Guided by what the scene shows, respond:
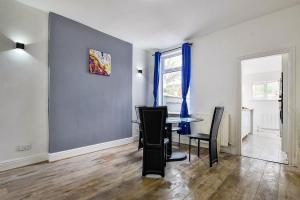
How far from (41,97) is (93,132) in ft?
4.11

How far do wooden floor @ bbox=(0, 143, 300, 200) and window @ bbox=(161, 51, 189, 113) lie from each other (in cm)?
213

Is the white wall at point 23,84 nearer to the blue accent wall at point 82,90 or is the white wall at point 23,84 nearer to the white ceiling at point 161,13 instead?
the blue accent wall at point 82,90

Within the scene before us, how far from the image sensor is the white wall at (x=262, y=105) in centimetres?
606

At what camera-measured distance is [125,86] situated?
4.44 meters

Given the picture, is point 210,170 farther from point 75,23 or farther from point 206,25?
point 75,23

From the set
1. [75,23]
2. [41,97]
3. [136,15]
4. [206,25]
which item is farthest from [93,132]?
[206,25]

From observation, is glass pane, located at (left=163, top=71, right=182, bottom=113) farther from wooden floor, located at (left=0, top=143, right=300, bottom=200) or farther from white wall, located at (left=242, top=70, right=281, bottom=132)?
white wall, located at (left=242, top=70, right=281, bottom=132)

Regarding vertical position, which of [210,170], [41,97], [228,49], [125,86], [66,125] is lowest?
[210,170]

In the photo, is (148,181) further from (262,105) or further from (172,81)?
(262,105)

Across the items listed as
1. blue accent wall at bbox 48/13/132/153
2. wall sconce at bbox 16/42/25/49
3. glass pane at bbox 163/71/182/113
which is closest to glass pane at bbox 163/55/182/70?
glass pane at bbox 163/71/182/113

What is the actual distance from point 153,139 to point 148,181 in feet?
1.82

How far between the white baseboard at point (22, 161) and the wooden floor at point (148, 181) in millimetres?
129

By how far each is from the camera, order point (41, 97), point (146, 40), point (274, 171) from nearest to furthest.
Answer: point (274, 171) → point (41, 97) → point (146, 40)

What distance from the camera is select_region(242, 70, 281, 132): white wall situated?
6.06 metres
